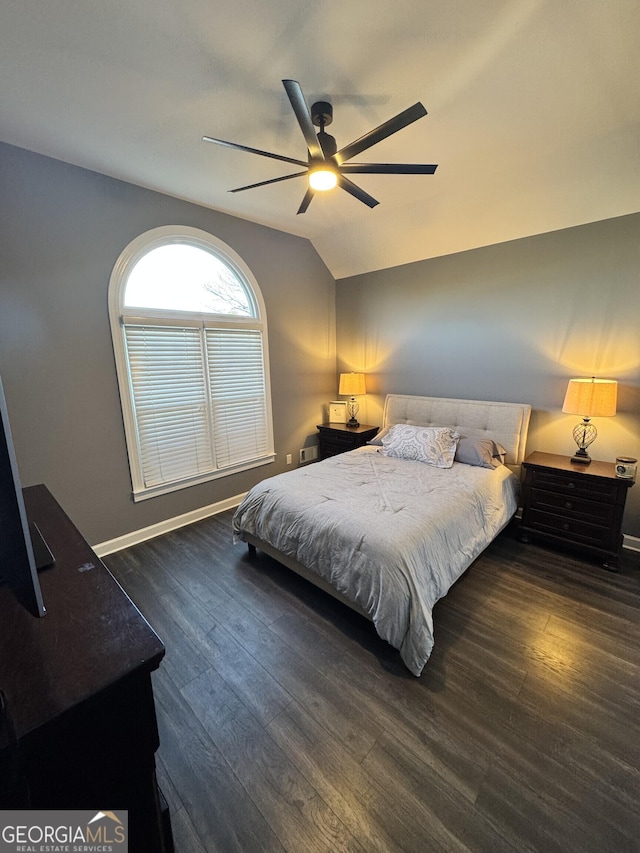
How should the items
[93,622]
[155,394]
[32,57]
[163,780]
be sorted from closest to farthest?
[93,622] → [163,780] → [32,57] → [155,394]

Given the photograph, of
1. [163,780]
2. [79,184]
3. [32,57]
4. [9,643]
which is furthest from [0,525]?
[79,184]

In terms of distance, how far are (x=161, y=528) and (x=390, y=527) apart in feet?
7.44

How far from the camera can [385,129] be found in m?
1.56

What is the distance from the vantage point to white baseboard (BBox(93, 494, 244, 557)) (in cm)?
281

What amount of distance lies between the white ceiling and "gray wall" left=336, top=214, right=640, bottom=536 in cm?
30

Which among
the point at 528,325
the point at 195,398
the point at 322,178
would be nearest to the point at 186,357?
the point at 195,398

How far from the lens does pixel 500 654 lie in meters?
1.80

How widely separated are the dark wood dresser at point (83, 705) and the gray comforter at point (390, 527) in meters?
1.18

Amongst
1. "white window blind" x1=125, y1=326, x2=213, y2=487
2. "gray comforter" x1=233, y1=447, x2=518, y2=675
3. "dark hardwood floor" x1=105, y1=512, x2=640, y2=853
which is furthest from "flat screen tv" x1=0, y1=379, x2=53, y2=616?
"white window blind" x1=125, y1=326, x2=213, y2=487

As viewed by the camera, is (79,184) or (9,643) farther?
(79,184)

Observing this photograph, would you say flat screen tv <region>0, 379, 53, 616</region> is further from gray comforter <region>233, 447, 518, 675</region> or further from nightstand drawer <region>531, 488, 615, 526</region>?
nightstand drawer <region>531, 488, 615, 526</region>

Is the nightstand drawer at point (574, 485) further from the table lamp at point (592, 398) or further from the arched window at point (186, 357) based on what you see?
the arched window at point (186, 357)

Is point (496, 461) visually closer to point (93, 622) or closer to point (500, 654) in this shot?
point (500, 654)

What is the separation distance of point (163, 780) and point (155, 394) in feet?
8.21
